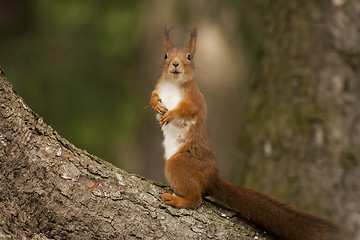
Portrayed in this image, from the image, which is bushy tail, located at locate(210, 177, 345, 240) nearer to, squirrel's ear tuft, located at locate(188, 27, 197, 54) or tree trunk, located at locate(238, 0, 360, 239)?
squirrel's ear tuft, located at locate(188, 27, 197, 54)

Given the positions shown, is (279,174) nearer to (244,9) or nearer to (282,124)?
(282,124)

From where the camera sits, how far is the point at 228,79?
6902 millimetres

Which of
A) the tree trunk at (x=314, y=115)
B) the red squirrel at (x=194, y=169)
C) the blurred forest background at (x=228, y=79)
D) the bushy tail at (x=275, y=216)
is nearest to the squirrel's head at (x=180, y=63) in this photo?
the red squirrel at (x=194, y=169)

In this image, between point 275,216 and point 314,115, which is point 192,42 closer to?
point 275,216

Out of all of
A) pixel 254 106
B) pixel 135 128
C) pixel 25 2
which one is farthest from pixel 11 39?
pixel 254 106

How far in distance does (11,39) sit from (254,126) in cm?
353

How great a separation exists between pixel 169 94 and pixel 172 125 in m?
0.18

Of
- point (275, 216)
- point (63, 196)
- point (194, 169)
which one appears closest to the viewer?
point (63, 196)

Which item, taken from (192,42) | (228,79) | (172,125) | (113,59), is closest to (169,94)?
(172,125)

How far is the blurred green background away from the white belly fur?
2.52 metres

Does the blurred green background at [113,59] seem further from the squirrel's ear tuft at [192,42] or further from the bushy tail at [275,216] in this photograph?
the bushy tail at [275,216]

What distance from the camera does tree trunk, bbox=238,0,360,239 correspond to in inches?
145

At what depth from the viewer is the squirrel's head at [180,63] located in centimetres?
269

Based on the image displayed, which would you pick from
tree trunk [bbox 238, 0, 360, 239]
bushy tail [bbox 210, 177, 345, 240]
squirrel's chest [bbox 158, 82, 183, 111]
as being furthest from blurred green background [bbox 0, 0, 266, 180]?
bushy tail [bbox 210, 177, 345, 240]
